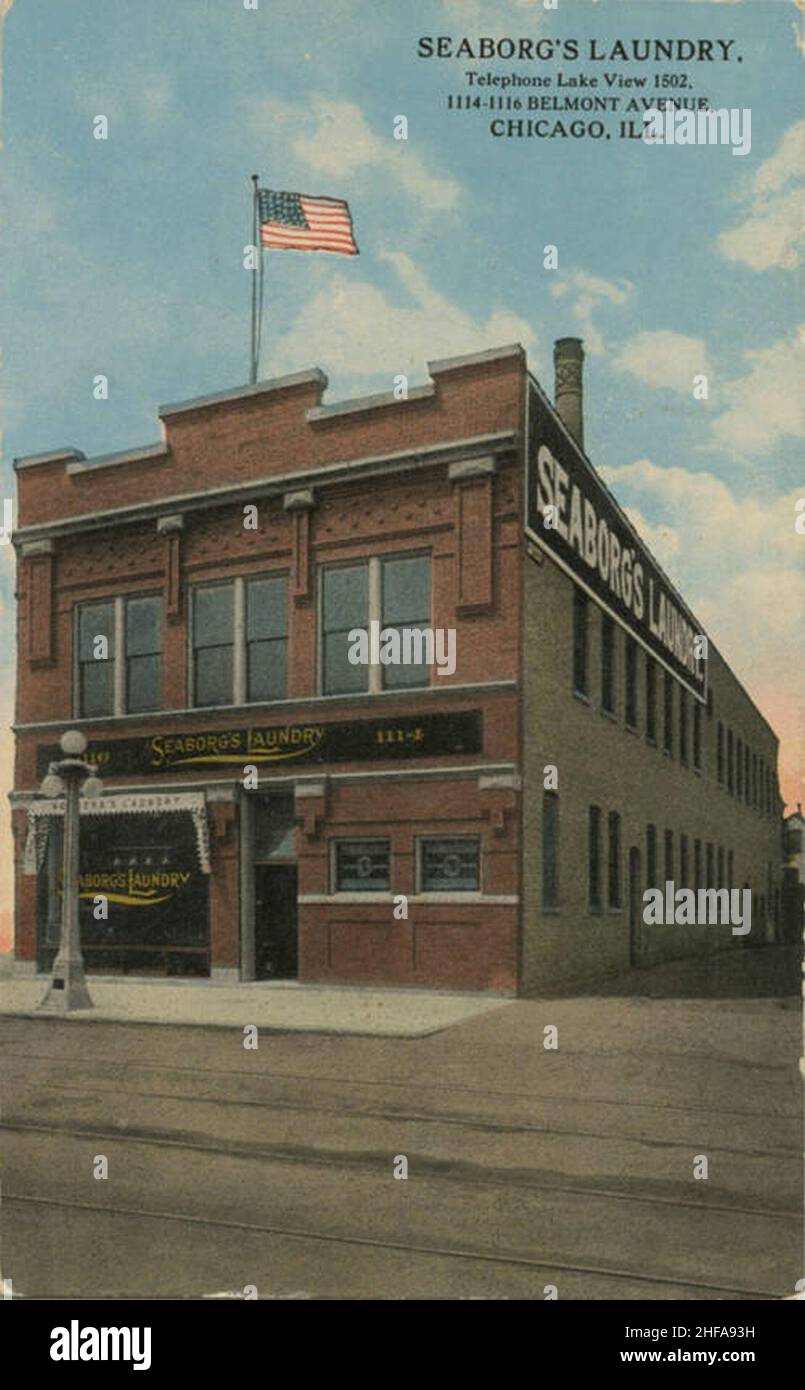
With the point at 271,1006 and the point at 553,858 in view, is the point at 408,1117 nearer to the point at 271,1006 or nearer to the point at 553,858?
the point at 271,1006

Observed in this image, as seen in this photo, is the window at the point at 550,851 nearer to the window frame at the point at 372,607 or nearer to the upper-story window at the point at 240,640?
the window frame at the point at 372,607

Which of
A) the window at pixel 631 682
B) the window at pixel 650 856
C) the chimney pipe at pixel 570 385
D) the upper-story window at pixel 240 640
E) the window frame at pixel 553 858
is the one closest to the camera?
the window frame at pixel 553 858

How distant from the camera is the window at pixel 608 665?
24855mm

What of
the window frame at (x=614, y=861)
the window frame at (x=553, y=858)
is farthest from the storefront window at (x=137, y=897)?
the window frame at (x=614, y=861)

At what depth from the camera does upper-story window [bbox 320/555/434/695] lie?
20.4 metres

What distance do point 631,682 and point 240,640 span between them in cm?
916

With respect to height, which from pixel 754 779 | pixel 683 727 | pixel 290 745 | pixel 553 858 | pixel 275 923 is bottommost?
pixel 275 923

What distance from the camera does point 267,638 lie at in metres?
21.8

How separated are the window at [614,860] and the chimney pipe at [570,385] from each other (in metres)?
8.66

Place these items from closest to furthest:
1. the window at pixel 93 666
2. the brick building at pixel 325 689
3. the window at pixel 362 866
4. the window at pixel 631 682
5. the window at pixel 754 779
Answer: the brick building at pixel 325 689, the window at pixel 362 866, the window at pixel 93 666, the window at pixel 631 682, the window at pixel 754 779

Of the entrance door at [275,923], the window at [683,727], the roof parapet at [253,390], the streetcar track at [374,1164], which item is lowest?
the streetcar track at [374,1164]

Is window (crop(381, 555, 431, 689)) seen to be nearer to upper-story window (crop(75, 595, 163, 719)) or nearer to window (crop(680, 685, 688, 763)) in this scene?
upper-story window (crop(75, 595, 163, 719))

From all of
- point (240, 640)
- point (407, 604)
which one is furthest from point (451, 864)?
point (240, 640)

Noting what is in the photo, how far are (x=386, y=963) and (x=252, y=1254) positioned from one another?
43.9 feet
